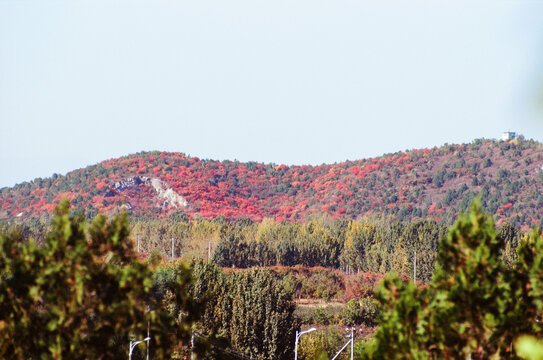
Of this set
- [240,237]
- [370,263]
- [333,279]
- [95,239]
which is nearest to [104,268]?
[95,239]

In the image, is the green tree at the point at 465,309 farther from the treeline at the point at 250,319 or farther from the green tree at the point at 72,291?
the treeline at the point at 250,319

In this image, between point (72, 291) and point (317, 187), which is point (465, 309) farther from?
point (317, 187)

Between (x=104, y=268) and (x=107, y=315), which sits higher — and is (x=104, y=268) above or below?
above

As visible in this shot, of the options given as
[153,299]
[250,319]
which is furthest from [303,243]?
[153,299]

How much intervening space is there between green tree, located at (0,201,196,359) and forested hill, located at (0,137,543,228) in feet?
313

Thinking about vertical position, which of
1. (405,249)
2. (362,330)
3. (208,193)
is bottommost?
(362,330)

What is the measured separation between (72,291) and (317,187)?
12986cm

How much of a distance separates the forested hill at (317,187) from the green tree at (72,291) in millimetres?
95291

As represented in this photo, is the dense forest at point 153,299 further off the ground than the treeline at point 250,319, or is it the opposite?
the dense forest at point 153,299

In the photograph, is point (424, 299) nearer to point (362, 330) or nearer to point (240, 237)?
point (362, 330)

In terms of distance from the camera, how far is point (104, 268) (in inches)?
454

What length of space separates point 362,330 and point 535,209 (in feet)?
194

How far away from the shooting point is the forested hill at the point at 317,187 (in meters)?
112

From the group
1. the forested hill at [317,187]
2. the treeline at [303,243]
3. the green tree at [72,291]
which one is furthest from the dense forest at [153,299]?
the forested hill at [317,187]
